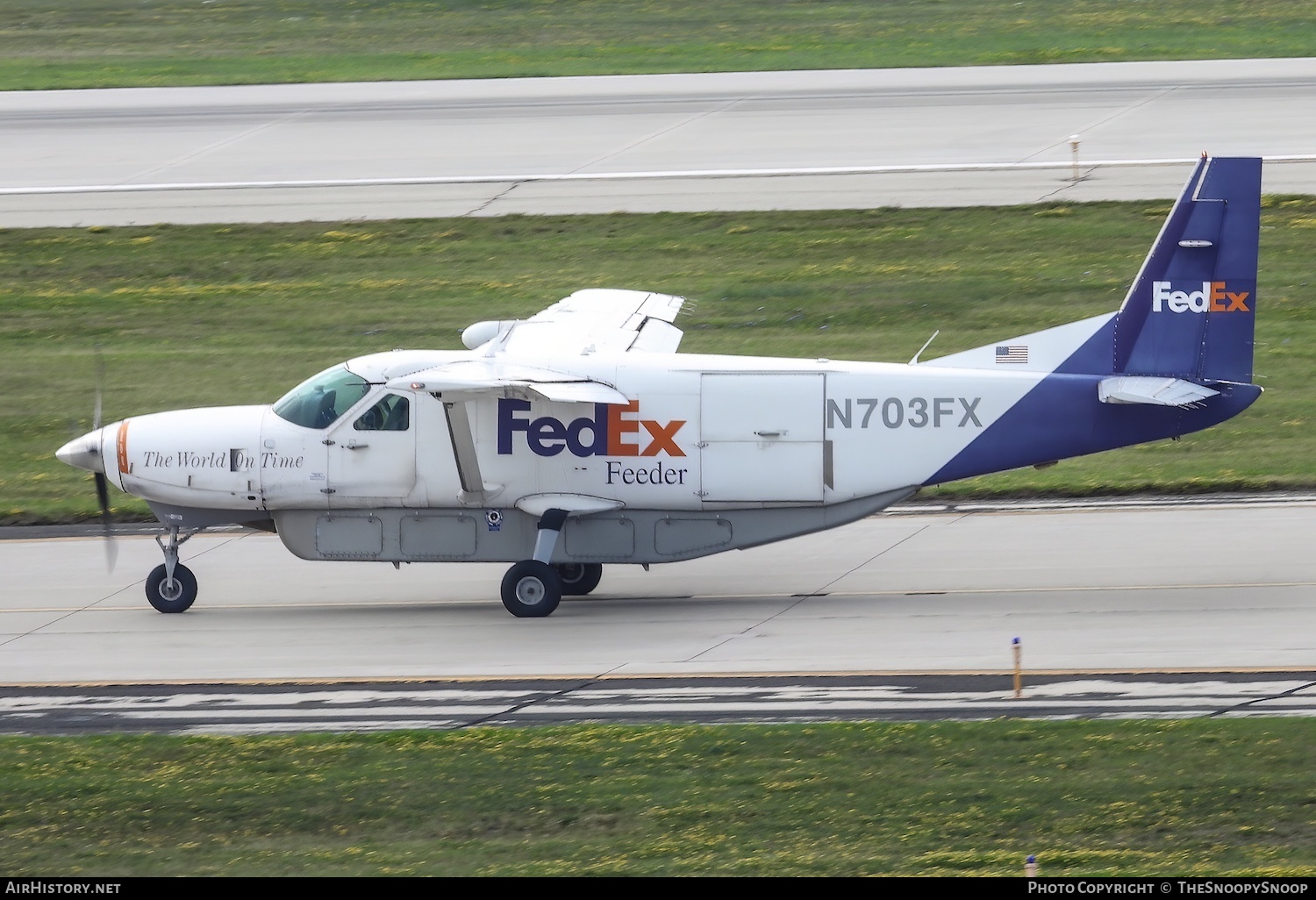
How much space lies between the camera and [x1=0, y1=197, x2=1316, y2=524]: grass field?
28.2 metres

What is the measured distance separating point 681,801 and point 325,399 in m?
7.69

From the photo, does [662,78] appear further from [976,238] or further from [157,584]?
[157,584]

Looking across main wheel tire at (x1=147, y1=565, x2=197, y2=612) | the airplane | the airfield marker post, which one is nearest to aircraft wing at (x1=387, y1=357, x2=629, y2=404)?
the airplane

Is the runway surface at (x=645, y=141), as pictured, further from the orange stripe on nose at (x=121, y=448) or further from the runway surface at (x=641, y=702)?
the runway surface at (x=641, y=702)

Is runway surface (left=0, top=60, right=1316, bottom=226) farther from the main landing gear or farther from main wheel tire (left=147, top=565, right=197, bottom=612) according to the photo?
the main landing gear

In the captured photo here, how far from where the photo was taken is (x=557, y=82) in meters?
45.7

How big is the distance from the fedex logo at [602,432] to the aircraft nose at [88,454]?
4477 millimetres

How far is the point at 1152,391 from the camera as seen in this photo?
1766cm

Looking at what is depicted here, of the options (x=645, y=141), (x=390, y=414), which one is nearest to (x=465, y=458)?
(x=390, y=414)

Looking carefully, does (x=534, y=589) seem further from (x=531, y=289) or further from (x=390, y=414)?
(x=531, y=289)

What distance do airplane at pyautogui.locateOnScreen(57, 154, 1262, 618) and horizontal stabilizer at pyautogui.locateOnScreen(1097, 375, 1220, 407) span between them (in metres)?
0.02

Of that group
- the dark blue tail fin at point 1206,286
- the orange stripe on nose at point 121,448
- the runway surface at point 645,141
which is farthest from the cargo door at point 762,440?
the runway surface at point 645,141

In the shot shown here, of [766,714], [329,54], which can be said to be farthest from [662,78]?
[766,714]

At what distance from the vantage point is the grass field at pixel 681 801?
1168 cm
